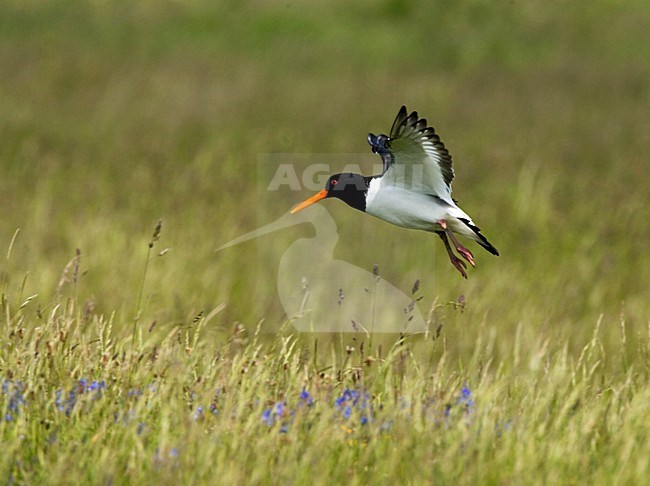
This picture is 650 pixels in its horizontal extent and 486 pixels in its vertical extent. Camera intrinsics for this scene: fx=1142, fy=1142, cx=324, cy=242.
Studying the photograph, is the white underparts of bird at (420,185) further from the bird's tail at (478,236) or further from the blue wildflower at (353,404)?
the blue wildflower at (353,404)

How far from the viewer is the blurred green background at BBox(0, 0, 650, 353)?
6.73 m

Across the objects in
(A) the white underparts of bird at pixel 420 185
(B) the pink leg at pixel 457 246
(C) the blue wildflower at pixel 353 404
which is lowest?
(C) the blue wildflower at pixel 353 404

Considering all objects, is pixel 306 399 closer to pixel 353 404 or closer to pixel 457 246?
pixel 353 404

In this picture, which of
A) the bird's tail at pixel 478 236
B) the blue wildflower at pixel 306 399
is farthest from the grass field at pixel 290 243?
the bird's tail at pixel 478 236

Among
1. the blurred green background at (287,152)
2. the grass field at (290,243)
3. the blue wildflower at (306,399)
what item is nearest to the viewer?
the grass field at (290,243)

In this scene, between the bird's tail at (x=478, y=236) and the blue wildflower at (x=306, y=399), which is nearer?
the bird's tail at (x=478, y=236)

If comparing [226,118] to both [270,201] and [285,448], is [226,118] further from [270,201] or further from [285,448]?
[285,448]

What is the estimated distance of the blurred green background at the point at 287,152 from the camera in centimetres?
673

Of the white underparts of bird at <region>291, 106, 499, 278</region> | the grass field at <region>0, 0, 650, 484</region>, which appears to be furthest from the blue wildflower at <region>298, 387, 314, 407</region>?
→ the white underparts of bird at <region>291, 106, 499, 278</region>

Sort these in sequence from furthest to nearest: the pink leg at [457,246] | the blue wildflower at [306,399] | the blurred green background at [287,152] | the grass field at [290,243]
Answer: the blurred green background at [287,152], the blue wildflower at [306,399], the grass field at [290,243], the pink leg at [457,246]

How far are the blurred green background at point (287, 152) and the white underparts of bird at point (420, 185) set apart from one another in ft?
4.12

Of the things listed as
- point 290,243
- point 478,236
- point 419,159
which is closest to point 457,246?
point 478,236

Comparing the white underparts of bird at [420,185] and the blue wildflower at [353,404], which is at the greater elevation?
the white underparts of bird at [420,185]

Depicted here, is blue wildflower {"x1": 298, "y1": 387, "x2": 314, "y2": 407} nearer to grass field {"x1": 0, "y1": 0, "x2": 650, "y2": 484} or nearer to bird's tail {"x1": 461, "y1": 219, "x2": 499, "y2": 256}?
grass field {"x1": 0, "y1": 0, "x2": 650, "y2": 484}
